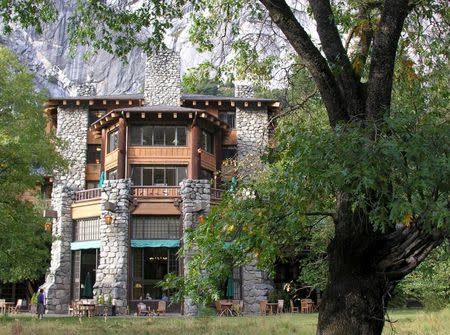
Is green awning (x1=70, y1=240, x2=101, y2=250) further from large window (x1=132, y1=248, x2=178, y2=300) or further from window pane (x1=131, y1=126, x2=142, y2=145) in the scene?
window pane (x1=131, y1=126, x2=142, y2=145)

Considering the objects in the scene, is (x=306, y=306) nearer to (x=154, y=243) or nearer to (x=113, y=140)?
(x=154, y=243)

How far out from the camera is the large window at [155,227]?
30.4 m

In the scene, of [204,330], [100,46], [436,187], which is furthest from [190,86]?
[204,330]

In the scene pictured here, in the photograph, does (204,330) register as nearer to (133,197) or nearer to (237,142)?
(133,197)

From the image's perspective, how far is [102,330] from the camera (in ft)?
50.1

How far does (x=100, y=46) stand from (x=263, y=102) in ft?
95.7

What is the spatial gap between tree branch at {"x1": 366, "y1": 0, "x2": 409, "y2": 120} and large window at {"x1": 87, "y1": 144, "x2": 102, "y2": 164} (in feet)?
113

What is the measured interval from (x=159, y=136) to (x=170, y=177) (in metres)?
2.58

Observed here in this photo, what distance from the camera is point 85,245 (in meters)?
32.3

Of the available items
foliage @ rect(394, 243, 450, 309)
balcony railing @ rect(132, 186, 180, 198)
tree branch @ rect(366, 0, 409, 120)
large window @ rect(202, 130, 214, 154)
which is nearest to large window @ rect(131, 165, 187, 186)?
large window @ rect(202, 130, 214, 154)

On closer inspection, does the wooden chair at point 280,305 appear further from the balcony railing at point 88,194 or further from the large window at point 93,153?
the large window at point 93,153

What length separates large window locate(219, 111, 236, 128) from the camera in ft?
129

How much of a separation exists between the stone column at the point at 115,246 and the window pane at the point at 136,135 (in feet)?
14.6

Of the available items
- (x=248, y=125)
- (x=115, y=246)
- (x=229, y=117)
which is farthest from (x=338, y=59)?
(x=229, y=117)
